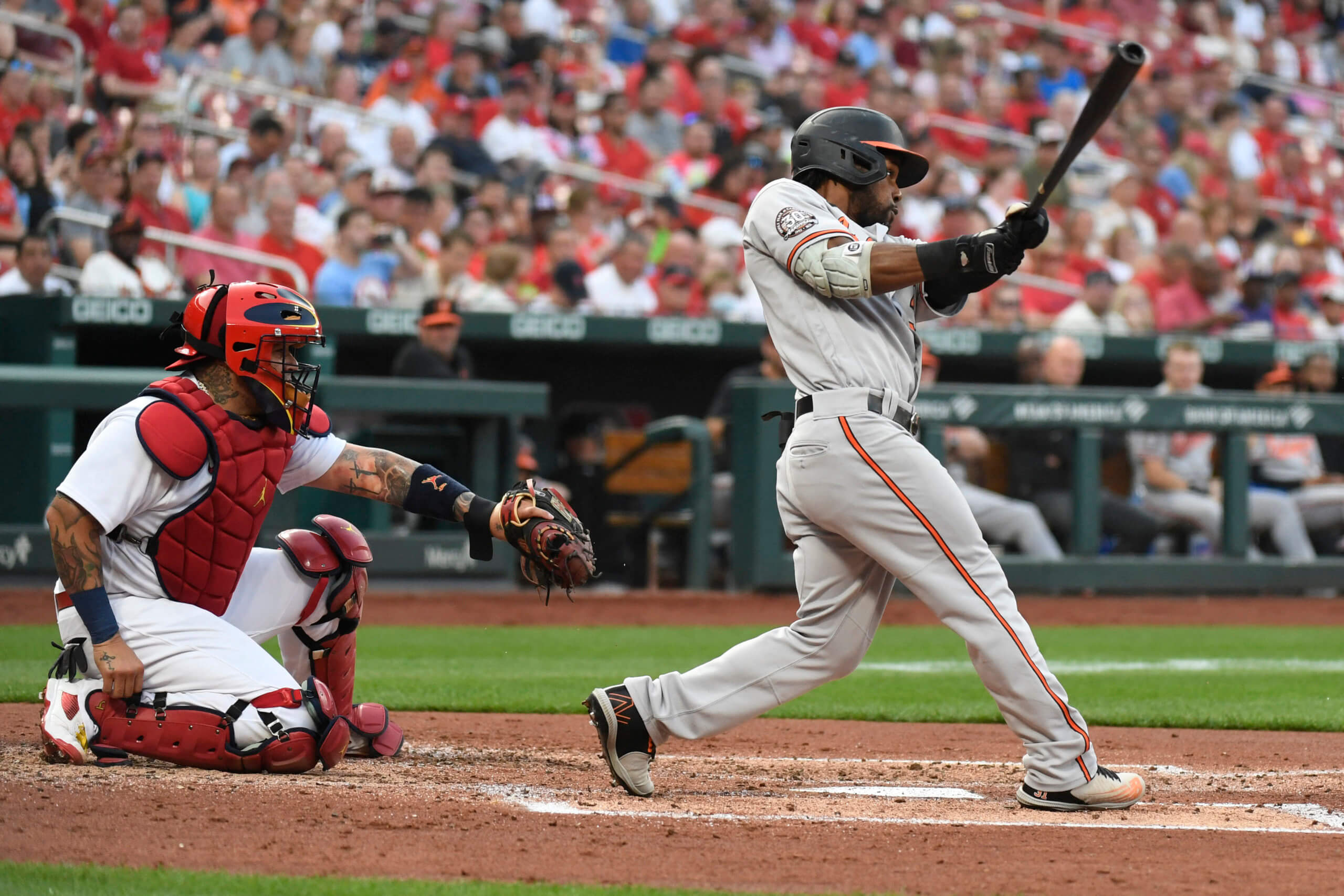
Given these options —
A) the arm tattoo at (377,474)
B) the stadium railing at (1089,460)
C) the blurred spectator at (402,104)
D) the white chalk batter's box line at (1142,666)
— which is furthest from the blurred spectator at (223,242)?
the arm tattoo at (377,474)

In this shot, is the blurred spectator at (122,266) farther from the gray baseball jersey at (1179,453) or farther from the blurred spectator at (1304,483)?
the blurred spectator at (1304,483)

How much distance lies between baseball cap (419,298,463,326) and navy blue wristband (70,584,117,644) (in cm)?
568

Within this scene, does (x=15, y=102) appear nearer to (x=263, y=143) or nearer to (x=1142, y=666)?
(x=263, y=143)

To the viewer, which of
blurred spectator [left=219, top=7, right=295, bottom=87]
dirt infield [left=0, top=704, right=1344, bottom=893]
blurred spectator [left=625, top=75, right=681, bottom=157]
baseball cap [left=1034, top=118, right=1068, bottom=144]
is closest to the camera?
dirt infield [left=0, top=704, right=1344, bottom=893]

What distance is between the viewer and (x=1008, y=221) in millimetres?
3533

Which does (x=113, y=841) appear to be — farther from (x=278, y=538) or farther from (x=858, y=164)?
(x=858, y=164)

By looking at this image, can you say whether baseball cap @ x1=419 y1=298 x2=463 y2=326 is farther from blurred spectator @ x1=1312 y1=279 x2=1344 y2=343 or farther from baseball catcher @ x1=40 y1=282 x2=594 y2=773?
blurred spectator @ x1=1312 y1=279 x2=1344 y2=343

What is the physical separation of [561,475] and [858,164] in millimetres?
6594

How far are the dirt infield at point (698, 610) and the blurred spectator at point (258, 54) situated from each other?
471 centimetres

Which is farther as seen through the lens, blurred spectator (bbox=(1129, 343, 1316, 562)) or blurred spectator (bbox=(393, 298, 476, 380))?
blurred spectator (bbox=(1129, 343, 1316, 562))

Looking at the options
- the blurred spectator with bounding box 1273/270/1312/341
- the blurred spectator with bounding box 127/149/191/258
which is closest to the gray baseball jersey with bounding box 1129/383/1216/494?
the blurred spectator with bounding box 1273/270/1312/341

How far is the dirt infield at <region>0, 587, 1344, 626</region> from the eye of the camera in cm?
872

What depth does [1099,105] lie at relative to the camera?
3447 mm

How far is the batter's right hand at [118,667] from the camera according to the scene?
3883 mm
